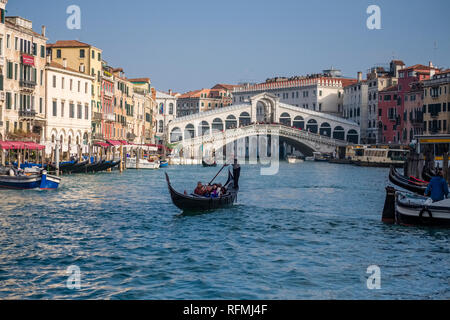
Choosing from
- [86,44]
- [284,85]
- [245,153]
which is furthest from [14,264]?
[284,85]

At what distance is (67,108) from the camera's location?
3362 cm

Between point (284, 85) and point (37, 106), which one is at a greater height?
point (284, 85)

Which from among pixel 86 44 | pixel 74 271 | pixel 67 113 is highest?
pixel 86 44

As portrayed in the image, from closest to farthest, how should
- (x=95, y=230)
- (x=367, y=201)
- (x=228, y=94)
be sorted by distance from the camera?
(x=95, y=230), (x=367, y=201), (x=228, y=94)

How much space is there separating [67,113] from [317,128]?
108 feet

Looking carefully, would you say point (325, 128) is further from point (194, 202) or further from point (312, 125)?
point (194, 202)

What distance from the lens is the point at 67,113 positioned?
33.7m

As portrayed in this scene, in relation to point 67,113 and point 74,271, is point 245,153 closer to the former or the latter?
point 67,113

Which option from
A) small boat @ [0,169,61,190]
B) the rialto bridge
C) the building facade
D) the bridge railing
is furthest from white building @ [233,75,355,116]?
small boat @ [0,169,61,190]

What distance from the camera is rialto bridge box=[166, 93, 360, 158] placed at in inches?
2076

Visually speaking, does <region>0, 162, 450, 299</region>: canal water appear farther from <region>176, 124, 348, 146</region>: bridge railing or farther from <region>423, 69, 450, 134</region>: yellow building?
<region>176, 124, 348, 146</region>: bridge railing

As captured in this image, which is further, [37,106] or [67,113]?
[67,113]

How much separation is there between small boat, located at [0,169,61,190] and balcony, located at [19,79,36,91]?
8.76 metres

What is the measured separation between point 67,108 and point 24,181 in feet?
46.6
